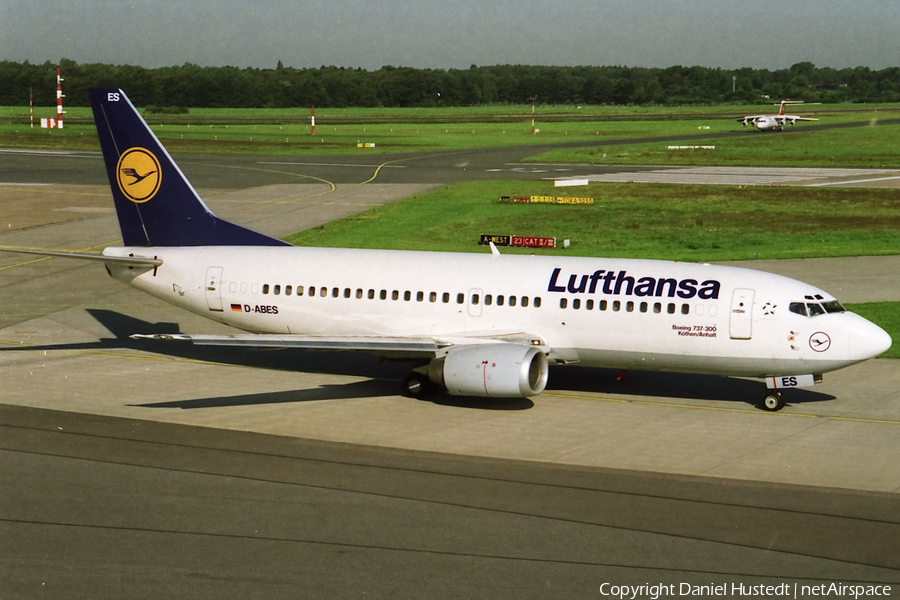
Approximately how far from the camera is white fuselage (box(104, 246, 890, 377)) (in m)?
27.7

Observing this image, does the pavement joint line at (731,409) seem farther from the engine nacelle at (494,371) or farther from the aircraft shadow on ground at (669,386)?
the engine nacelle at (494,371)

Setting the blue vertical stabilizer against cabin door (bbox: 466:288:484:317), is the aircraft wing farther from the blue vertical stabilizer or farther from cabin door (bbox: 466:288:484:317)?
the blue vertical stabilizer

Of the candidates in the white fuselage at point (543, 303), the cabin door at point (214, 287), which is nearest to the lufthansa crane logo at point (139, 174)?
the white fuselage at point (543, 303)

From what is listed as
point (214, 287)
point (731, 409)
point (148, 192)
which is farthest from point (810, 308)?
point (148, 192)

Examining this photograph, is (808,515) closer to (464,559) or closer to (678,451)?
(678,451)

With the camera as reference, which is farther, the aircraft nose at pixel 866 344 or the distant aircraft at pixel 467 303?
the distant aircraft at pixel 467 303

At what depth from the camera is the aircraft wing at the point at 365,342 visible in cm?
2715

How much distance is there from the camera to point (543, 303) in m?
29.4

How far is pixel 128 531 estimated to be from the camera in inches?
754

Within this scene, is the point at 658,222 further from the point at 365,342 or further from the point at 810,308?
the point at 365,342

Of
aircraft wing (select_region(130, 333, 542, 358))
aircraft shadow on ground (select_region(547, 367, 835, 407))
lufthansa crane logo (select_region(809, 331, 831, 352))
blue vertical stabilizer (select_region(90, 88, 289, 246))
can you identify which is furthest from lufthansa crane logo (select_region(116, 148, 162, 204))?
lufthansa crane logo (select_region(809, 331, 831, 352))

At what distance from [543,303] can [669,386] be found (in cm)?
549

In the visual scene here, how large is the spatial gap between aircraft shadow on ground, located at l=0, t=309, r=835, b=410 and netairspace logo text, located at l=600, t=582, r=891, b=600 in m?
12.1

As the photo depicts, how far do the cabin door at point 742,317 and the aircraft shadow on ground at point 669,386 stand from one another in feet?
7.36
